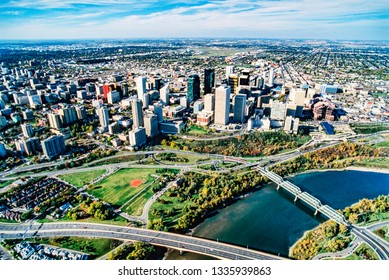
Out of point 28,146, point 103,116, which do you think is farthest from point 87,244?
point 103,116

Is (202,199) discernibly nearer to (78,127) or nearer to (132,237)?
(132,237)

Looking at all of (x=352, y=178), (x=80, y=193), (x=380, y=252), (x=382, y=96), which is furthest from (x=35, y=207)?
(x=382, y=96)

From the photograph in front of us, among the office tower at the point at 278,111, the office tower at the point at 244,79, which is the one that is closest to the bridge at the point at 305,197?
the office tower at the point at 278,111

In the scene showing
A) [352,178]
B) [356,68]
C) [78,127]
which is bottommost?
[352,178]

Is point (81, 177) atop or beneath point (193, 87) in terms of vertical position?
beneath

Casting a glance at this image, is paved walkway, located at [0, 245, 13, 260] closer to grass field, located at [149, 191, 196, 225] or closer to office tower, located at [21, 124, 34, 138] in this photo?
grass field, located at [149, 191, 196, 225]

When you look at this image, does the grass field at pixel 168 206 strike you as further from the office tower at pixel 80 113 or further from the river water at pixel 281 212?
the office tower at pixel 80 113

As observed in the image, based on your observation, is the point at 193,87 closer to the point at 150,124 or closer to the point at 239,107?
the point at 239,107
